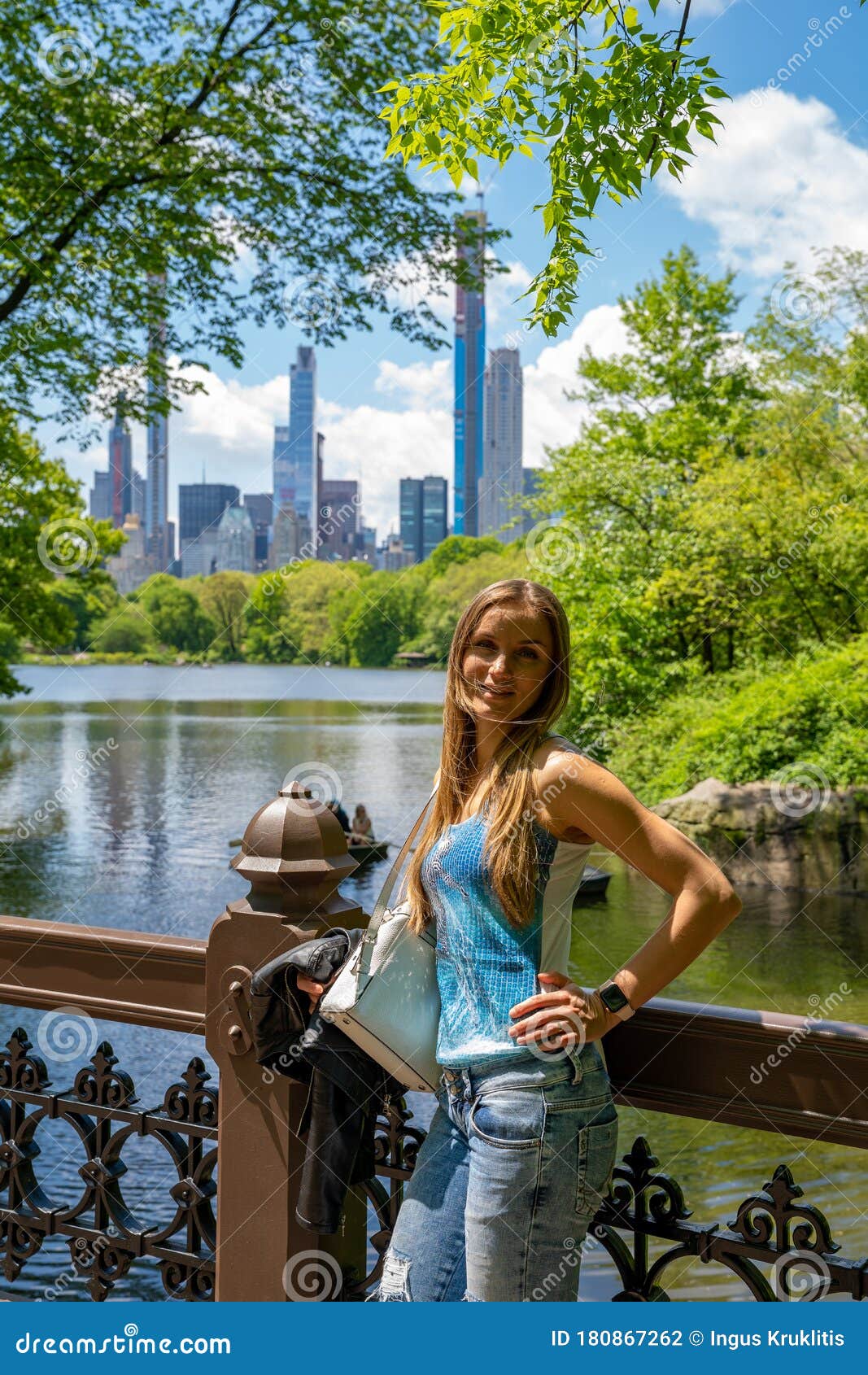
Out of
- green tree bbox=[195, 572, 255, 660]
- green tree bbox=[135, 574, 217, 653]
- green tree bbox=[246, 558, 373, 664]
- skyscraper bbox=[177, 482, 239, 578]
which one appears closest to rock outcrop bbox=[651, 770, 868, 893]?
skyscraper bbox=[177, 482, 239, 578]

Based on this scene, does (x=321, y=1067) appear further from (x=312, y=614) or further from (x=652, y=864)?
(x=312, y=614)

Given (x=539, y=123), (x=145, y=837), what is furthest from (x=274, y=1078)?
(x=145, y=837)

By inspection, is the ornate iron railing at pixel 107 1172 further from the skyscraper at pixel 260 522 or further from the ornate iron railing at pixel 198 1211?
the skyscraper at pixel 260 522

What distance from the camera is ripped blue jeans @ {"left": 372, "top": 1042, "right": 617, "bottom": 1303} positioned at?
5.71 feet

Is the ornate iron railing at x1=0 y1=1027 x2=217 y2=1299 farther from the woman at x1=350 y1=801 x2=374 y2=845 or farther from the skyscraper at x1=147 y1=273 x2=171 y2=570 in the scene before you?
the woman at x1=350 y1=801 x2=374 y2=845

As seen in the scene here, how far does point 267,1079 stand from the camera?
2.17 m

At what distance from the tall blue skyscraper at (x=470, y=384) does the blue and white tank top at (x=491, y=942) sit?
10.5 metres

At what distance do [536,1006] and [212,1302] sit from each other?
3.26 ft

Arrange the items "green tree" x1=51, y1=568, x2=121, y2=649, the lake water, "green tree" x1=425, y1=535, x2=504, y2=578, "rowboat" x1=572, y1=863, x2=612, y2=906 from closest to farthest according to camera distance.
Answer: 1. the lake water
2. "green tree" x1=51, y1=568, x2=121, y2=649
3. "rowboat" x1=572, y1=863, x2=612, y2=906
4. "green tree" x1=425, y1=535, x2=504, y2=578

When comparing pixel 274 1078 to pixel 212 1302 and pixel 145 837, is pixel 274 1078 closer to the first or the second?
pixel 212 1302

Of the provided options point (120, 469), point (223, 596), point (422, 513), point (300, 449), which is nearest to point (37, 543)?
point (120, 469)

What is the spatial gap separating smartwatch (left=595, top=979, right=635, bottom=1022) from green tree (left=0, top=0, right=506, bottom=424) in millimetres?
9701

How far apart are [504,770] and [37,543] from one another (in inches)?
499

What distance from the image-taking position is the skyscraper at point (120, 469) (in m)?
11.4
